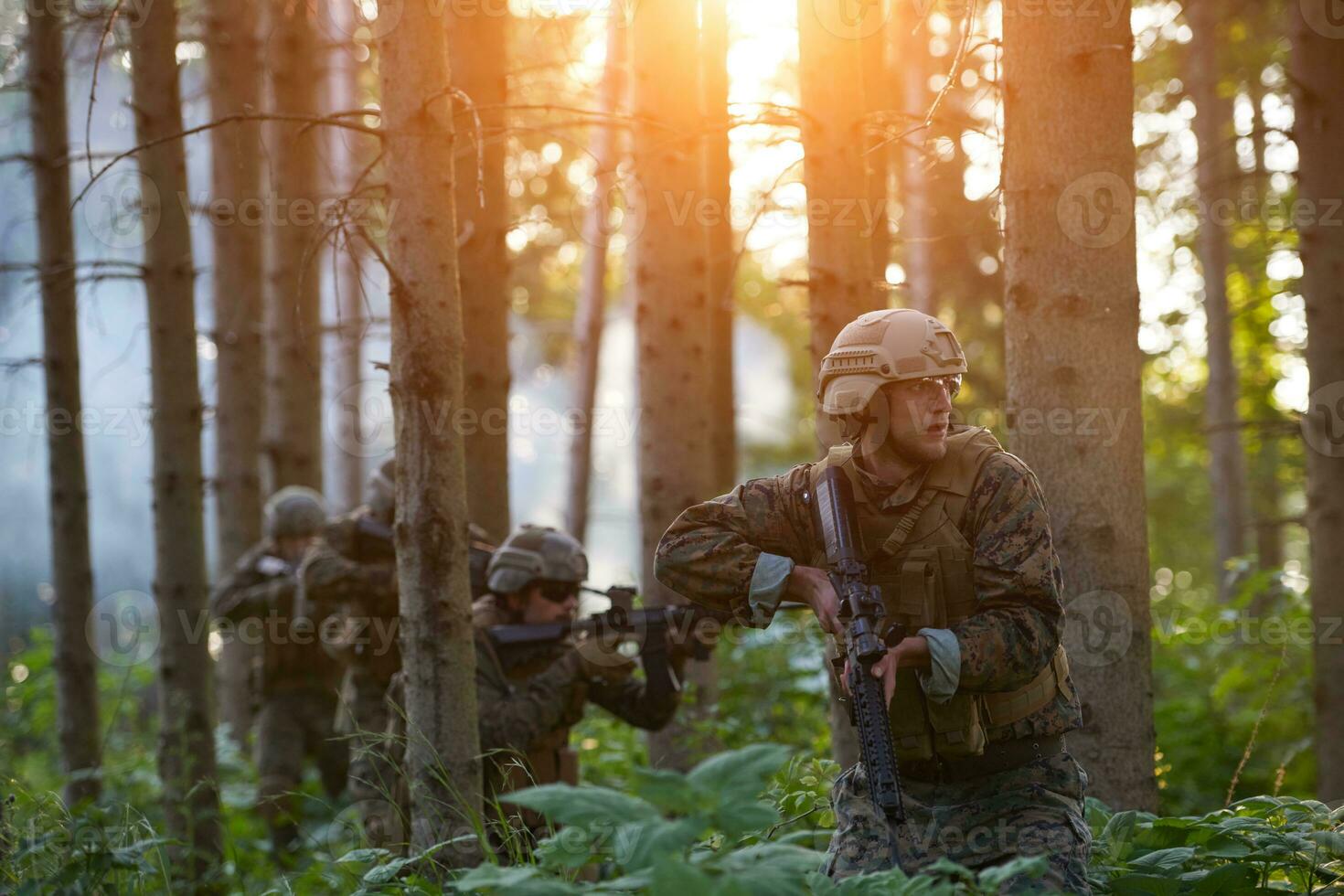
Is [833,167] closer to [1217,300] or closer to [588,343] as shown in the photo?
[588,343]

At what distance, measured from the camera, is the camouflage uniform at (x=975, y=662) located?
10.8ft

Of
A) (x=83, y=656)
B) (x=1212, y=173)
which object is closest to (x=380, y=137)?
(x=83, y=656)

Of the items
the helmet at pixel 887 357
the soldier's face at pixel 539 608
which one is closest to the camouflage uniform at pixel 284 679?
the soldier's face at pixel 539 608

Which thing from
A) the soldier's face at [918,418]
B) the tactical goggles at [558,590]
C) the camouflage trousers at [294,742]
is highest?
the soldier's face at [918,418]

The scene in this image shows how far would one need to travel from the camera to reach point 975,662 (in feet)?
10.6

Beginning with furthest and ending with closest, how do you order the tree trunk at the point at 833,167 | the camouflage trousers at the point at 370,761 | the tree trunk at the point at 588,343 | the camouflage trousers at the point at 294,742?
the tree trunk at the point at 588,343
the camouflage trousers at the point at 294,742
the tree trunk at the point at 833,167
the camouflage trousers at the point at 370,761

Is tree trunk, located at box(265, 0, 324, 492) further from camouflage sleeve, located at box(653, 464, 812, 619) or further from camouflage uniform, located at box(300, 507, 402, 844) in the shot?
camouflage sleeve, located at box(653, 464, 812, 619)

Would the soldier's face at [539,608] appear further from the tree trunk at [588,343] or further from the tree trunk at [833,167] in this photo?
the tree trunk at [588,343]

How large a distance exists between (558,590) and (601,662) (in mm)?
417

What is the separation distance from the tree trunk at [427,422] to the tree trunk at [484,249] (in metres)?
2.06

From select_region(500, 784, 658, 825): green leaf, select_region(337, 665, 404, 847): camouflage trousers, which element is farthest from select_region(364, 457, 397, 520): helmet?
select_region(500, 784, 658, 825): green leaf

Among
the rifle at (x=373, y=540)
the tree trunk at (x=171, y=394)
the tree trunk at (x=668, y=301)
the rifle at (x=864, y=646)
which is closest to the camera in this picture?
the rifle at (x=864, y=646)

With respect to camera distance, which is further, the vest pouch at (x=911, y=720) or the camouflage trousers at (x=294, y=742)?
the camouflage trousers at (x=294, y=742)

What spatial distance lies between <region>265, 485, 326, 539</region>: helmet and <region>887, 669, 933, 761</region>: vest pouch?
21.5 ft
